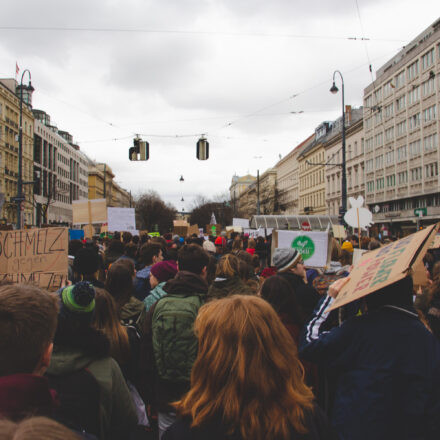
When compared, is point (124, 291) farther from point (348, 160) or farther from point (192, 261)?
point (348, 160)

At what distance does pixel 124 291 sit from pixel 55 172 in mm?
94663

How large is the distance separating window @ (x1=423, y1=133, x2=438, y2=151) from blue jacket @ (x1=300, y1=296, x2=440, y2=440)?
4936 cm

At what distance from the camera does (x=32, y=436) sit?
92 cm

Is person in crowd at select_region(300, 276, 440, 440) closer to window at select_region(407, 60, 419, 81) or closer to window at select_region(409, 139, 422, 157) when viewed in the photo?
window at select_region(409, 139, 422, 157)

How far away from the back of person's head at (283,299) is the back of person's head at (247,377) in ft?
5.63

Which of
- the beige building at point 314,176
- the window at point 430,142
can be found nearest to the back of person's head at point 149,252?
the window at point 430,142

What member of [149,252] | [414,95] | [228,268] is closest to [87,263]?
[149,252]

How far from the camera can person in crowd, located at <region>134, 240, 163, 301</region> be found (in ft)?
19.8

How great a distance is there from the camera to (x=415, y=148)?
169 feet

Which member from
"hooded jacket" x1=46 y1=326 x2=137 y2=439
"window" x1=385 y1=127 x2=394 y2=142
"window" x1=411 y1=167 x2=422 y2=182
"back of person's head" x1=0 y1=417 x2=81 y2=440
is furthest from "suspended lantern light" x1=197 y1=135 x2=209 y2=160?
"window" x1=385 y1=127 x2=394 y2=142

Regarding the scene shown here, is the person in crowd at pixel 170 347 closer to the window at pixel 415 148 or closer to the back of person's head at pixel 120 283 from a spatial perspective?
the back of person's head at pixel 120 283

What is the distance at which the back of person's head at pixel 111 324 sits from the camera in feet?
10.7

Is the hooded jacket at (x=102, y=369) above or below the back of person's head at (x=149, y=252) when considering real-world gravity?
below

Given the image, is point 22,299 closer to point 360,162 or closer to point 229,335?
point 229,335
